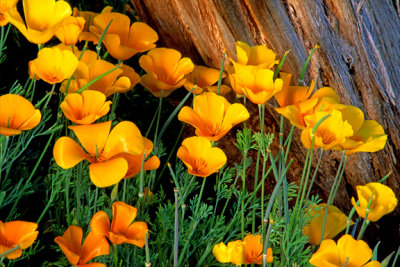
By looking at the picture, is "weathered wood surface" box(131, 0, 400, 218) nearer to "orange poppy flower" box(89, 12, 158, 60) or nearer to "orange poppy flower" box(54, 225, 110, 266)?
"orange poppy flower" box(89, 12, 158, 60)

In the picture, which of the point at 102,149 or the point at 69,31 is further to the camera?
the point at 69,31

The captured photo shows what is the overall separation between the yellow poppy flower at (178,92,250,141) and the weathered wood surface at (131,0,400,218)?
309 millimetres

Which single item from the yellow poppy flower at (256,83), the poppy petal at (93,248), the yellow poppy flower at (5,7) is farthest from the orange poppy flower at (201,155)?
the yellow poppy flower at (5,7)

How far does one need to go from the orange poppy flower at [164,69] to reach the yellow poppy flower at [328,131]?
1.20 feet

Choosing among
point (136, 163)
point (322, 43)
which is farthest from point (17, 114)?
point (322, 43)

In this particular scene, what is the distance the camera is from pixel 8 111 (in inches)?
43.9

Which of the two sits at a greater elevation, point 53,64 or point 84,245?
point 53,64

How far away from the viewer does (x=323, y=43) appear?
5.17ft

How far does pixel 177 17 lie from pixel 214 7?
13 centimetres

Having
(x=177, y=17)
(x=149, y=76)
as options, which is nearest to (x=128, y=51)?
(x=149, y=76)

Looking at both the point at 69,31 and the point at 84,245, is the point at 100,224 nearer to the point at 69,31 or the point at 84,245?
the point at 84,245

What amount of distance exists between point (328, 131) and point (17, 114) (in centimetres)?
64

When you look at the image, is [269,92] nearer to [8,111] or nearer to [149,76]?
[149,76]

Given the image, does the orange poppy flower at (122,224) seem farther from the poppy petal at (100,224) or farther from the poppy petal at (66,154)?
the poppy petal at (66,154)
